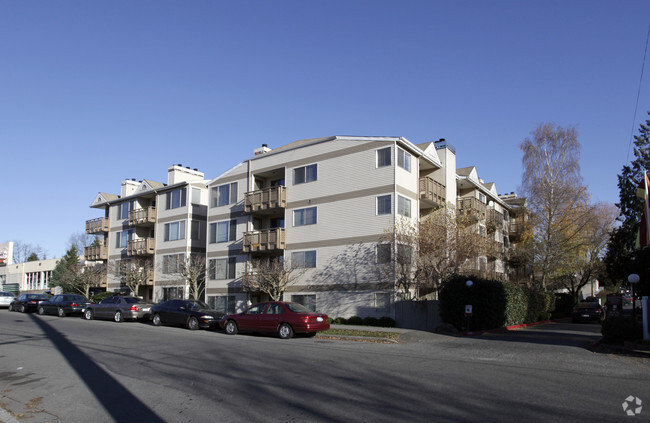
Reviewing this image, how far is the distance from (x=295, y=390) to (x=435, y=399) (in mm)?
2586

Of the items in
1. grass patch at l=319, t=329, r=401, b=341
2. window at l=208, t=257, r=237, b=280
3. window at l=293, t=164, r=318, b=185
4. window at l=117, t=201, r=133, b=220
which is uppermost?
window at l=293, t=164, r=318, b=185

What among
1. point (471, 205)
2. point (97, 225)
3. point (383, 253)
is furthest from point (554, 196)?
point (97, 225)

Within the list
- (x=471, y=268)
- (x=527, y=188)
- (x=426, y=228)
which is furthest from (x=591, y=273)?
(x=426, y=228)

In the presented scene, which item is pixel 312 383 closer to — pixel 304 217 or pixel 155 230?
pixel 304 217

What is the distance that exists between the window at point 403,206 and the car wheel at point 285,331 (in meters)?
10.6

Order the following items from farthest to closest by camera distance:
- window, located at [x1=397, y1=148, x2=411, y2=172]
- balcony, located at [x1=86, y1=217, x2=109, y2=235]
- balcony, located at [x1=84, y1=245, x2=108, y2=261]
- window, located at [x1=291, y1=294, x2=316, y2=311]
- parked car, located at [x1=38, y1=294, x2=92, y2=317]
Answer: balcony, located at [x1=86, y1=217, x2=109, y2=235]
balcony, located at [x1=84, y1=245, x2=108, y2=261]
parked car, located at [x1=38, y1=294, x2=92, y2=317]
window, located at [x1=291, y1=294, x2=316, y2=311]
window, located at [x1=397, y1=148, x2=411, y2=172]

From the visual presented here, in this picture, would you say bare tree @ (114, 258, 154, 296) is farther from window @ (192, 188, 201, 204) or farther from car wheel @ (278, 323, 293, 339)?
car wheel @ (278, 323, 293, 339)

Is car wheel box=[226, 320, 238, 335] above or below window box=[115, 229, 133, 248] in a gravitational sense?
below

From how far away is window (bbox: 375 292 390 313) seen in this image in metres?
27.0

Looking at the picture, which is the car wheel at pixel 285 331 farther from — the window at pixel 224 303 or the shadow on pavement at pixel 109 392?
the window at pixel 224 303

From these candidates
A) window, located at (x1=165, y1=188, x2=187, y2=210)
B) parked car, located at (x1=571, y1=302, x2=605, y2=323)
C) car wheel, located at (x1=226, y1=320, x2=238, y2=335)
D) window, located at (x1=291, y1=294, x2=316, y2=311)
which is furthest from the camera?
window, located at (x1=165, y1=188, x2=187, y2=210)

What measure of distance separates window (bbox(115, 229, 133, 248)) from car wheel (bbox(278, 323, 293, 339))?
28.9m

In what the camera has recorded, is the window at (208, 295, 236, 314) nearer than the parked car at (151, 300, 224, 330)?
No

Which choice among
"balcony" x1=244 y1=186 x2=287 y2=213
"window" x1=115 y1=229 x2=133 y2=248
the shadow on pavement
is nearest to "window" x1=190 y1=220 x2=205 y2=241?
"balcony" x1=244 y1=186 x2=287 y2=213
